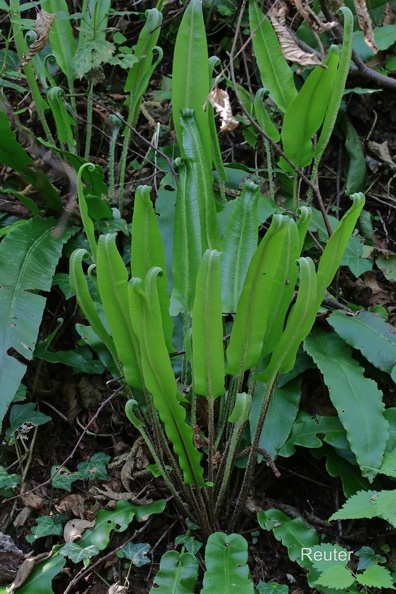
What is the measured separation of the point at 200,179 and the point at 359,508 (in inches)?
38.6

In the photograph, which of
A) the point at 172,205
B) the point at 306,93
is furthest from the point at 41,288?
the point at 306,93

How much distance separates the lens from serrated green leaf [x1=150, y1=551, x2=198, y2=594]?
1512mm

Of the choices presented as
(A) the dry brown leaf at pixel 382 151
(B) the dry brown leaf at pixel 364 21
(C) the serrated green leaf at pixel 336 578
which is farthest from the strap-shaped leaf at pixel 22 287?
(A) the dry brown leaf at pixel 382 151

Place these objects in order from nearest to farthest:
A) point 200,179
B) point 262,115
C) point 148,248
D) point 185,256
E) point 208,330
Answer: point 208,330 < point 148,248 < point 185,256 < point 200,179 < point 262,115

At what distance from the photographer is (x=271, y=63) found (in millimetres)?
2199

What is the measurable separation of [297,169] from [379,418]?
33.2 inches

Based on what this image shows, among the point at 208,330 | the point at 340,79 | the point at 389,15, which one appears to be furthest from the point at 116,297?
the point at 389,15

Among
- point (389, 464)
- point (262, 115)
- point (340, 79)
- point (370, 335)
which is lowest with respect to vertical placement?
point (389, 464)

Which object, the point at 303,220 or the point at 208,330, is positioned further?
the point at 303,220

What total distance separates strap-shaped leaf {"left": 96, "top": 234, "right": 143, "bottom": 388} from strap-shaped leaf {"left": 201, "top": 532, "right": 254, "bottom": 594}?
484mm

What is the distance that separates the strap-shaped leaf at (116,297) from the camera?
56.6 inches

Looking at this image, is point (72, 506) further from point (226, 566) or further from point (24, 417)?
point (226, 566)

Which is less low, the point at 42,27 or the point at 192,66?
the point at 42,27

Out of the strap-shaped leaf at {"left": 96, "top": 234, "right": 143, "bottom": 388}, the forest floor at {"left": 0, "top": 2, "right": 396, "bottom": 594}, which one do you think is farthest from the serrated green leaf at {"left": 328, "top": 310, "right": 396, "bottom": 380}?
the strap-shaped leaf at {"left": 96, "top": 234, "right": 143, "bottom": 388}
